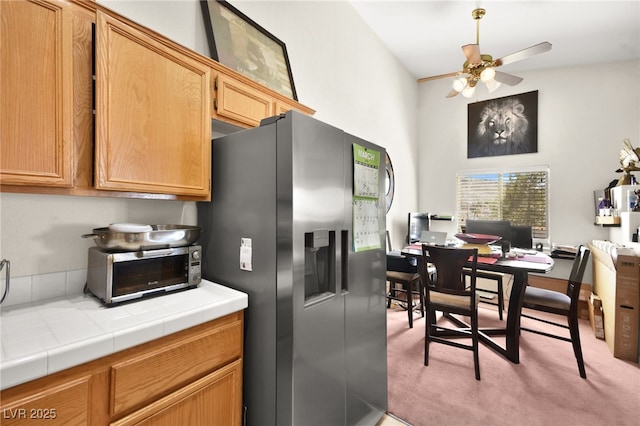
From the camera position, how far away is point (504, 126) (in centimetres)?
453

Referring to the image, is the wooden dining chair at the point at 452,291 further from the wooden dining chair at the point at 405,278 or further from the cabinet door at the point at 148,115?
the cabinet door at the point at 148,115

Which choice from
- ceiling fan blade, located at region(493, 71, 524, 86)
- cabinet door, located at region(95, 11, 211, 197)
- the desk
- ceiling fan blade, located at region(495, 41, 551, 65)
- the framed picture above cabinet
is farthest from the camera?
ceiling fan blade, located at region(493, 71, 524, 86)

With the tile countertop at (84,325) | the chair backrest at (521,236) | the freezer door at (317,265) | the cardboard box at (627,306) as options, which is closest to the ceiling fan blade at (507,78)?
the chair backrest at (521,236)

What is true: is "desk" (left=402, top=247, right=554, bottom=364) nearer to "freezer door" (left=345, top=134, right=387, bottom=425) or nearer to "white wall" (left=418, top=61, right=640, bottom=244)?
"freezer door" (left=345, top=134, right=387, bottom=425)

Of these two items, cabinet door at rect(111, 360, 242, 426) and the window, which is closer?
cabinet door at rect(111, 360, 242, 426)

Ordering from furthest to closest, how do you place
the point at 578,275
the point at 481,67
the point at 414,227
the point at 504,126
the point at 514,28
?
the point at 504,126, the point at 414,227, the point at 514,28, the point at 481,67, the point at 578,275

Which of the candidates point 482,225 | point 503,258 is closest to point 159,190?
point 503,258

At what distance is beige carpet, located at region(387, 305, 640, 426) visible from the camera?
182 centimetres

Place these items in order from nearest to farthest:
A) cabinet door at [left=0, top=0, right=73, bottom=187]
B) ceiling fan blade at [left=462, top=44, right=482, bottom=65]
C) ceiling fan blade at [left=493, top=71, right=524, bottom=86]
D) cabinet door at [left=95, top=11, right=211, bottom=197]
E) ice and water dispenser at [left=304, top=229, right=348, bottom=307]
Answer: cabinet door at [left=0, top=0, right=73, bottom=187]
cabinet door at [left=95, top=11, right=211, bottom=197]
ice and water dispenser at [left=304, top=229, right=348, bottom=307]
ceiling fan blade at [left=462, top=44, right=482, bottom=65]
ceiling fan blade at [left=493, top=71, right=524, bottom=86]

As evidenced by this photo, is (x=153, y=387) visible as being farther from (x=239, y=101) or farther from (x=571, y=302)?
(x=571, y=302)

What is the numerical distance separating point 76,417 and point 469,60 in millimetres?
3884

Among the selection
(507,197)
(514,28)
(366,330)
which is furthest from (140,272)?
(507,197)

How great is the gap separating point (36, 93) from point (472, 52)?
11.1 feet

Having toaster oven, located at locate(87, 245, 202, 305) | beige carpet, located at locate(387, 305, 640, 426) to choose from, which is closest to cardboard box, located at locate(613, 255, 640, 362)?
beige carpet, located at locate(387, 305, 640, 426)
